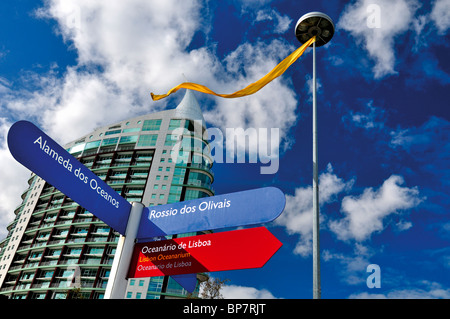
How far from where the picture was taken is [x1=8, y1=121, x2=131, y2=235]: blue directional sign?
371 cm

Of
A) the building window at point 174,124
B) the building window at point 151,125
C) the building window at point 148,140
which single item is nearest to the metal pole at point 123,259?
the building window at point 174,124

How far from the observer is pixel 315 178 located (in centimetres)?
636

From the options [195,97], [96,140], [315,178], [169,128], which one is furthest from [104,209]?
[96,140]

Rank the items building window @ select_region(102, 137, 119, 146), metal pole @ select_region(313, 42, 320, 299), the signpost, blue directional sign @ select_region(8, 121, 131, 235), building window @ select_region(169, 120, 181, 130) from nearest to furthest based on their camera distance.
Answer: blue directional sign @ select_region(8, 121, 131, 235), the signpost, metal pole @ select_region(313, 42, 320, 299), building window @ select_region(169, 120, 181, 130), building window @ select_region(102, 137, 119, 146)

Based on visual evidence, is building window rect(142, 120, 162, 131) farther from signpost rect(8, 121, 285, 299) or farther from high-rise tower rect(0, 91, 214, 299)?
signpost rect(8, 121, 285, 299)

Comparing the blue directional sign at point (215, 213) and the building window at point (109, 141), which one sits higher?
the building window at point (109, 141)

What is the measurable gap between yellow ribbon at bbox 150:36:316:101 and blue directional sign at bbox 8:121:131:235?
2.59 meters

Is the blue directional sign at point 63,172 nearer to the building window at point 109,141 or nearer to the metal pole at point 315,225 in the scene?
the metal pole at point 315,225

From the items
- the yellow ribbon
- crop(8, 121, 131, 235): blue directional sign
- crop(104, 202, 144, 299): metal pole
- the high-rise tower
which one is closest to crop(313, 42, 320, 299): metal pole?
the yellow ribbon

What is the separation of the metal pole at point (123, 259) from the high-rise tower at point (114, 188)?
4544 centimetres

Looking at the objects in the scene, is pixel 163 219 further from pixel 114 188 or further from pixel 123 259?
pixel 114 188

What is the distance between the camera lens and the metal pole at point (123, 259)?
14.9 feet

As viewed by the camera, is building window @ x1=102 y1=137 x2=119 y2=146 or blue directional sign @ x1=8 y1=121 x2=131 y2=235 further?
building window @ x1=102 y1=137 x2=119 y2=146
